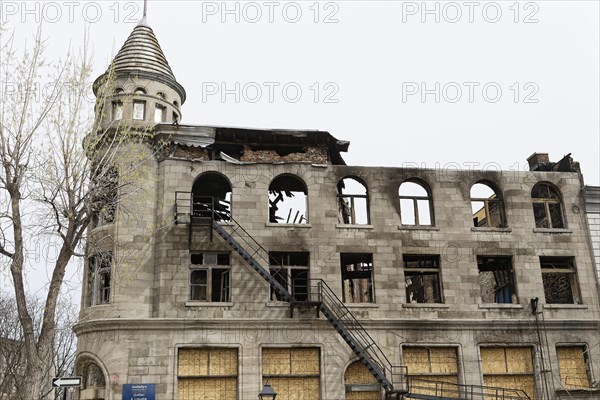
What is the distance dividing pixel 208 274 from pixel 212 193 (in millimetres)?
5919

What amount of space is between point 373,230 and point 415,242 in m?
1.98

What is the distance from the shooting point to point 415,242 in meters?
29.1

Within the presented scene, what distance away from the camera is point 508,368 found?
91.2 feet

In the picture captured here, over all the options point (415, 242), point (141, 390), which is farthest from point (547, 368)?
point (141, 390)

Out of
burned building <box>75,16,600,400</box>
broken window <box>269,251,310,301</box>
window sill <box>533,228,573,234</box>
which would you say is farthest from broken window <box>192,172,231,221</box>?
window sill <box>533,228,573,234</box>

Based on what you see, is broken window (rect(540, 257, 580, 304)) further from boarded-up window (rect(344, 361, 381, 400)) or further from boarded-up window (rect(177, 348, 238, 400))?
boarded-up window (rect(177, 348, 238, 400))

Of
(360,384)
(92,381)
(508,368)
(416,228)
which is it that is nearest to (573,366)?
(508,368)

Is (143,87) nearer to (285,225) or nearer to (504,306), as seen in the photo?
(285,225)

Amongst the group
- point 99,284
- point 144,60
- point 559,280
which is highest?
point 144,60

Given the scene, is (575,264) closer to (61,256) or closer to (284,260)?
(284,260)

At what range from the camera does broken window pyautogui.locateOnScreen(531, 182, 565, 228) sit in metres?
30.9

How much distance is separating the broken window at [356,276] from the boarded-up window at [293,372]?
3.02 metres

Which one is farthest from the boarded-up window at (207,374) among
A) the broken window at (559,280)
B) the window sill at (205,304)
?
the broken window at (559,280)

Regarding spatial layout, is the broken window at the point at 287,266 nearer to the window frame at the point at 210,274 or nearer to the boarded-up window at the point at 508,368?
the window frame at the point at 210,274
